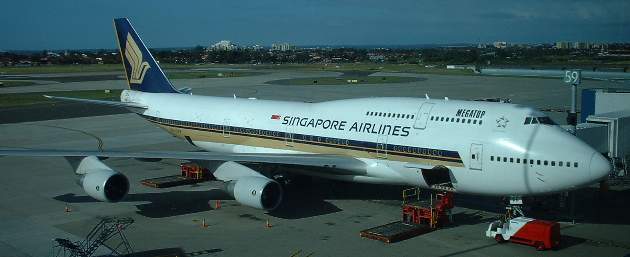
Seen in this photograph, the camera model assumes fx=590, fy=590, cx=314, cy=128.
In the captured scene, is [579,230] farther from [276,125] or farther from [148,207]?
[148,207]

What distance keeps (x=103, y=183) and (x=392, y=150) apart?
999cm

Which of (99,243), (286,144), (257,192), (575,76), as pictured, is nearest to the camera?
(99,243)

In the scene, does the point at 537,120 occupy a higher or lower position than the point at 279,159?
higher

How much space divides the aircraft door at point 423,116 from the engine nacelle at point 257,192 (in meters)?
5.31

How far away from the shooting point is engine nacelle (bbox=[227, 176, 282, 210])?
1950 cm

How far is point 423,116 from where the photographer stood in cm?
2064

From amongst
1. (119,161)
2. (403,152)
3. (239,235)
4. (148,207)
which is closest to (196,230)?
(239,235)

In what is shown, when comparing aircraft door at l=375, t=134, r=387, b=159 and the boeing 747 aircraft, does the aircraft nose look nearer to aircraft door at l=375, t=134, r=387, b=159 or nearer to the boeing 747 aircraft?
the boeing 747 aircraft

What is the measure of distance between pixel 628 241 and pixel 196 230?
13425mm

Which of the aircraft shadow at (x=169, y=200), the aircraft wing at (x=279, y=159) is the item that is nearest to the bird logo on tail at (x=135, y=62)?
the aircraft shadow at (x=169, y=200)

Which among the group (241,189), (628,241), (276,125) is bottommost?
(628,241)

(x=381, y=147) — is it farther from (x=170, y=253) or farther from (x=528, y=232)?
(x=170, y=253)

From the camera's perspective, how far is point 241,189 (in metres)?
19.9

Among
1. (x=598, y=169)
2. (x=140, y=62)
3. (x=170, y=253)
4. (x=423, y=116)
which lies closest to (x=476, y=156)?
(x=423, y=116)
